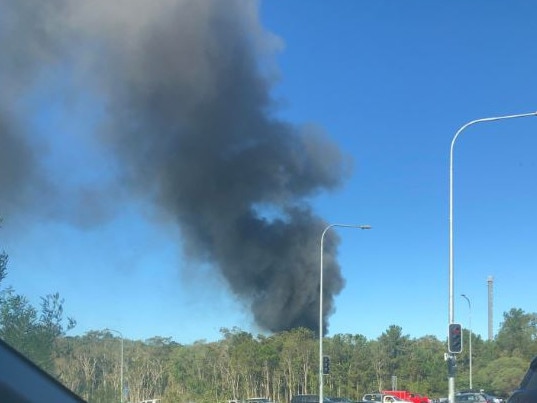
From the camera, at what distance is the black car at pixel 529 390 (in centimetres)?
496

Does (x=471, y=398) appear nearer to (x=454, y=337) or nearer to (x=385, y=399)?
(x=385, y=399)

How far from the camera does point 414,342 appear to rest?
71500 mm

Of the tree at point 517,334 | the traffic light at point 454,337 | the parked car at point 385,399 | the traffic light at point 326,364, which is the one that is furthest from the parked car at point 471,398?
the tree at point 517,334

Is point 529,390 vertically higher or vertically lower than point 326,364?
higher

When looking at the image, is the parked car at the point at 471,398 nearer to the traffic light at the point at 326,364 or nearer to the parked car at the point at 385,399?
the parked car at the point at 385,399

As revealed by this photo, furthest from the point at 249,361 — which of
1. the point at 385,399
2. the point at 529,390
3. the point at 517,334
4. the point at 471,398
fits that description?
the point at 529,390

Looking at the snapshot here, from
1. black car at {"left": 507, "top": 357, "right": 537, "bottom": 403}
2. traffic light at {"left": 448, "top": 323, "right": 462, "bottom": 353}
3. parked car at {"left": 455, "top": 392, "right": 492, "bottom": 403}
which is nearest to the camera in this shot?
black car at {"left": 507, "top": 357, "right": 537, "bottom": 403}

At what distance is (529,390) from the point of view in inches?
202

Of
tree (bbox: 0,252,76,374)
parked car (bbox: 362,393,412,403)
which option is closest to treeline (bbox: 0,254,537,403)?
tree (bbox: 0,252,76,374)

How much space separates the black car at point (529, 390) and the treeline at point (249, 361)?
16.9ft

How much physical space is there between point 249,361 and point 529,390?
136ft

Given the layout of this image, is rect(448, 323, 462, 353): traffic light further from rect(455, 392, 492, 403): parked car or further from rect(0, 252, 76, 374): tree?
rect(455, 392, 492, 403): parked car

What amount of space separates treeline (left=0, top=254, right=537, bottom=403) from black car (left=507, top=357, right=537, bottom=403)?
5.15 m

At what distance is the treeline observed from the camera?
8.70m
